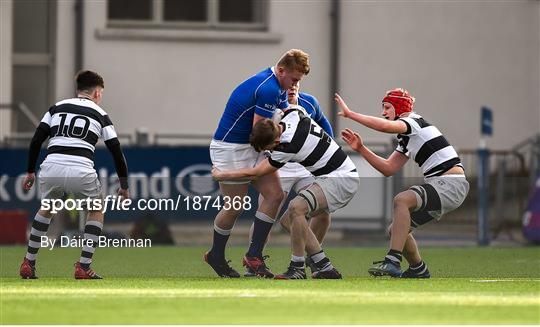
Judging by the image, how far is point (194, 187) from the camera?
1612cm

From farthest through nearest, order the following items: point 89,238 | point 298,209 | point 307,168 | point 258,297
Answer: point 307,168 < point 89,238 < point 298,209 < point 258,297

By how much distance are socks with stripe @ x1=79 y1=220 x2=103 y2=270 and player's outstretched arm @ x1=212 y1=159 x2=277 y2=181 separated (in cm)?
102

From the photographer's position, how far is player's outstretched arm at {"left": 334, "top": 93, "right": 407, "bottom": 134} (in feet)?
43.8

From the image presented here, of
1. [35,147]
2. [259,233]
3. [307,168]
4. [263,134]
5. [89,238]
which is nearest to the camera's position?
[263,134]

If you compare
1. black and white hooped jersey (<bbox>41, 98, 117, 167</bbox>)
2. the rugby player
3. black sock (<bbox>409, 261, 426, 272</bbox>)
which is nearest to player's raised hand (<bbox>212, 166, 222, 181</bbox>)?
the rugby player

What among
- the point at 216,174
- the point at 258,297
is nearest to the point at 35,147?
the point at 216,174

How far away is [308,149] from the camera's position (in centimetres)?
1395

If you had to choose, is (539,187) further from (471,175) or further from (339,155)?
(339,155)

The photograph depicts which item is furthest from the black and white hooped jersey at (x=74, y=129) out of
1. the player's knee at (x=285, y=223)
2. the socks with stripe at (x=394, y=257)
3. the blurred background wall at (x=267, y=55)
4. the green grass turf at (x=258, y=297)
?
the blurred background wall at (x=267, y=55)

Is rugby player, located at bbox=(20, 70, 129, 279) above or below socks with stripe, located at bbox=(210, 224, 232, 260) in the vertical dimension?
above

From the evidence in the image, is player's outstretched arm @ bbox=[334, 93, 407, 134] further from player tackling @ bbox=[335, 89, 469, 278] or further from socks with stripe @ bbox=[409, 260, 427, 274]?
socks with stripe @ bbox=[409, 260, 427, 274]

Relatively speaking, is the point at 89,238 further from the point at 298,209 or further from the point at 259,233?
the point at 298,209

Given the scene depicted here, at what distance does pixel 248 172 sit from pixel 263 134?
1.72 ft

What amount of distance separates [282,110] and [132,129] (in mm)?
13314
